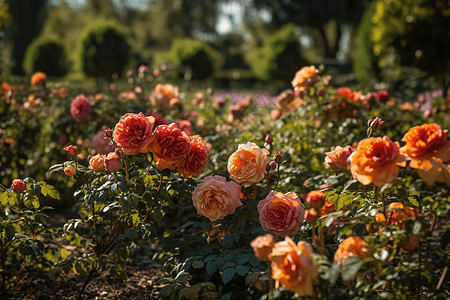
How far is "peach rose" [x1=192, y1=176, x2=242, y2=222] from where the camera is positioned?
52.8 inches

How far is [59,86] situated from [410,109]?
2785 millimetres

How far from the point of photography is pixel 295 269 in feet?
2.91

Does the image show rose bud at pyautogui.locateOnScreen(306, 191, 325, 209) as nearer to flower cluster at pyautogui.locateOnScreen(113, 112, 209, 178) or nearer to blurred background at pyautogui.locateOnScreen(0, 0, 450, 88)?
flower cluster at pyautogui.locateOnScreen(113, 112, 209, 178)

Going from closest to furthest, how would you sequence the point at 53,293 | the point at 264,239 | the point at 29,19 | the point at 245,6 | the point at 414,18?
the point at 264,239 < the point at 53,293 < the point at 414,18 < the point at 29,19 < the point at 245,6

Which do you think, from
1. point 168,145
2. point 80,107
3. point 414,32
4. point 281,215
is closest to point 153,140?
point 168,145

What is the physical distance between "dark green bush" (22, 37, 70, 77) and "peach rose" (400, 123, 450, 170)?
15133 millimetres

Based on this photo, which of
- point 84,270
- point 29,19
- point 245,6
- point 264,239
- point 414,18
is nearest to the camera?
point 264,239

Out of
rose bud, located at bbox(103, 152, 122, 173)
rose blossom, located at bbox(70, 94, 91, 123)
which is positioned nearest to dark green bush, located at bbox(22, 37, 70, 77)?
rose blossom, located at bbox(70, 94, 91, 123)

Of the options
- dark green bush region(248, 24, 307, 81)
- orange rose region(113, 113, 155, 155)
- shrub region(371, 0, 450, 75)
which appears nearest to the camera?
orange rose region(113, 113, 155, 155)

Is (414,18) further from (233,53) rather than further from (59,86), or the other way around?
(233,53)

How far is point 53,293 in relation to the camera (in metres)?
1.79

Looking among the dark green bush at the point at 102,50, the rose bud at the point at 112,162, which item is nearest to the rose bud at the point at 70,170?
the rose bud at the point at 112,162

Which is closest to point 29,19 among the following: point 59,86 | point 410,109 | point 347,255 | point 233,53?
point 233,53

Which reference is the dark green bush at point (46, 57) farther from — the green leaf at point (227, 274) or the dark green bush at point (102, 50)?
the green leaf at point (227, 274)
